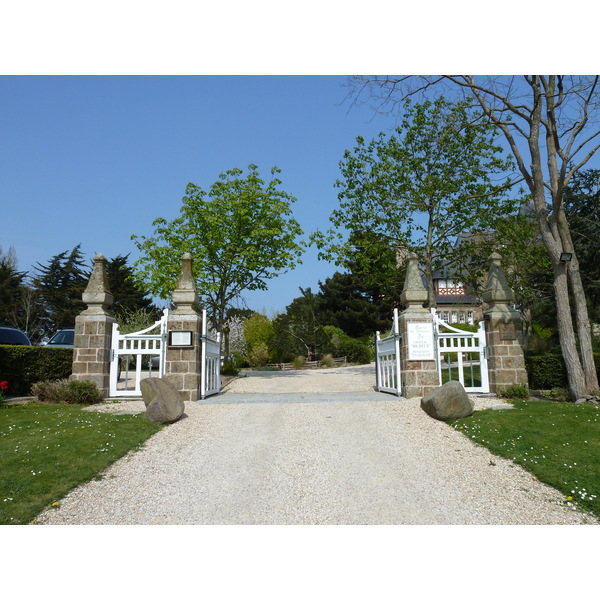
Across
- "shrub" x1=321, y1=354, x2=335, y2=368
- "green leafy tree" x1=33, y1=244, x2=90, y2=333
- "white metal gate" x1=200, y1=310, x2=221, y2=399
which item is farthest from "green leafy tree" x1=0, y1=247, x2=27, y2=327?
"white metal gate" x1=200, y1=310, x2=221, y2=399

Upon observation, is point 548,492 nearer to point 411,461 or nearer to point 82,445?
point 411,461

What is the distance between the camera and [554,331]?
1638 cm

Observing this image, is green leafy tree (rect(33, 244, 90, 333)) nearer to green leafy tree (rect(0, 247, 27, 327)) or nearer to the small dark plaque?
green leafy tree (rect(0, 247, 27, 327))

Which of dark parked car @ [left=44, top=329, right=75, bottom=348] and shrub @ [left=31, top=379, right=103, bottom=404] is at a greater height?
dark parked car @ [left=44, top=329, right=75, bottom=348]

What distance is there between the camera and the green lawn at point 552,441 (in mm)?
5203

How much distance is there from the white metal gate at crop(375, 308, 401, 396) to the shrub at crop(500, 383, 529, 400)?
236 cm

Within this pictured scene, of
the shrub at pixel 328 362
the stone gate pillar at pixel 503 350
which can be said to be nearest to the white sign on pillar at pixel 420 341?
the stone gate pillar at pixel 503 350

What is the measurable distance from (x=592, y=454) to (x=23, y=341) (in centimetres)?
1493

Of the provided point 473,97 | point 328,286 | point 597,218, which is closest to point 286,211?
point 473,97

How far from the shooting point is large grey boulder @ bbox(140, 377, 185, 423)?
323 inches

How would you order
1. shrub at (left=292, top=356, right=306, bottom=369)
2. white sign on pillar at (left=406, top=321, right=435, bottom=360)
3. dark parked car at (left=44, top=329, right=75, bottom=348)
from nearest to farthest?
white sign on pillar at (left=406, top=321, right=435, bottom=360) < dark parked car at (left=44, top=329, right=75, bottom=348) < shrub at (left=292, top=356, right=306, bottom=369)

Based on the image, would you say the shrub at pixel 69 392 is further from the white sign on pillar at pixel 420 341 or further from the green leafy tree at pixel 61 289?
the green leafy tree at pixel 61 289

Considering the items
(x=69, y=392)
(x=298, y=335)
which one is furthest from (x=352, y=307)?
(x=69, y=392)
